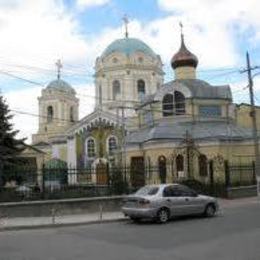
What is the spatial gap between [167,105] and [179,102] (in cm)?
115

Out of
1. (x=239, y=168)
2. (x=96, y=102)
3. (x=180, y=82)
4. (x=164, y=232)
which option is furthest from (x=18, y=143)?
(x=96, y=102)

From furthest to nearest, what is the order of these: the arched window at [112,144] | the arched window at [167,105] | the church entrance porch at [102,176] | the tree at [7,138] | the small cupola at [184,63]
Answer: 1. the arched window at [112,144]
2. the small cupola at [184,63]
3. the arched window at [167,105]
4. the tree at [7,138]
5. the church entrance porch at [102,176]

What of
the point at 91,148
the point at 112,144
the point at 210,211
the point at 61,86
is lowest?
the point at 210,211

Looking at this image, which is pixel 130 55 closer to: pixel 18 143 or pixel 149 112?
pixel 149 112

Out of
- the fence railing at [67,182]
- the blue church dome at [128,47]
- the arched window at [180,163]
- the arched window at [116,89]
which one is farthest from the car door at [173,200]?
the blue church dome at [128,47]

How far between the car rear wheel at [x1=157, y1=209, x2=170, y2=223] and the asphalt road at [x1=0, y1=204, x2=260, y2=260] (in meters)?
0.28

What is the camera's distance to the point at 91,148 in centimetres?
6625

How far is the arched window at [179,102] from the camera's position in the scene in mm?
54031

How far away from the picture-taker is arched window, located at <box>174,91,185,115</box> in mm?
54031

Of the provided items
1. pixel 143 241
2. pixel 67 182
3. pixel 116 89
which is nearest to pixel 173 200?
pixel 143 241

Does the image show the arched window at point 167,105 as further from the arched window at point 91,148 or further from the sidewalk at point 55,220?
the sidewalk at point 55,220

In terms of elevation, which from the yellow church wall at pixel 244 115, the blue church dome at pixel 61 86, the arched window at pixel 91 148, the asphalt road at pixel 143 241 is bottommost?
the asphalt road at pixel 143 241

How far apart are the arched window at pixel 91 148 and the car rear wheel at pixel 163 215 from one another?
4290 cm

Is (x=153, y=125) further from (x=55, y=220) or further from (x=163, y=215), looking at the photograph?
(x=163, y=215)
